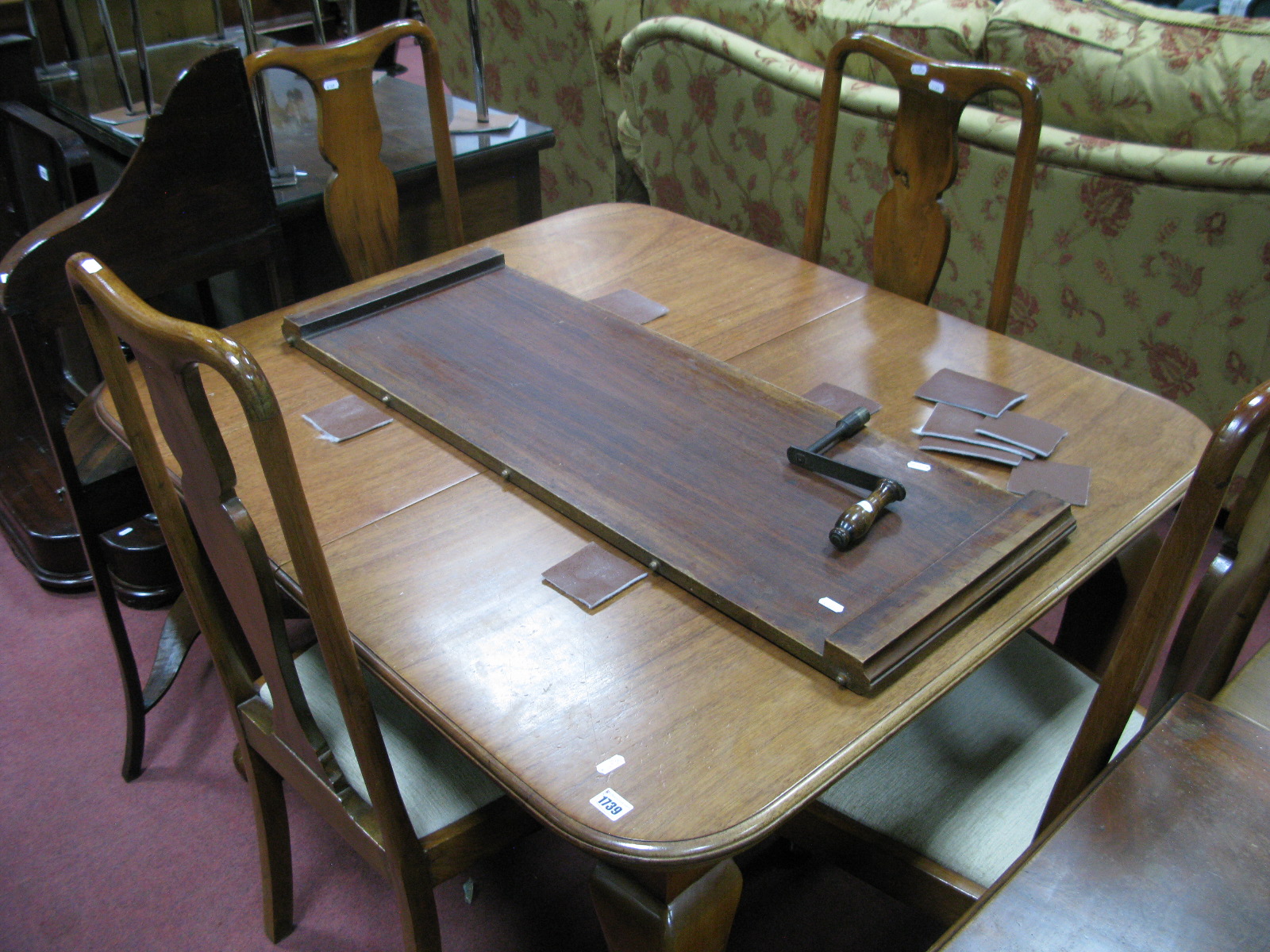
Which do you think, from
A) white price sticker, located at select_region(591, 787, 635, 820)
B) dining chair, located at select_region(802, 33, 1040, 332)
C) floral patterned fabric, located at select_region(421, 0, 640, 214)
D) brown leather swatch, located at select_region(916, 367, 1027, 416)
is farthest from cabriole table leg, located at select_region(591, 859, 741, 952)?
floral patterned fabric, located at select_region(421, 0, 640, 214)

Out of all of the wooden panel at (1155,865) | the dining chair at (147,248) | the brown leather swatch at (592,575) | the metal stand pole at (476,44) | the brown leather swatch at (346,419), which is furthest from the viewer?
the metal stand pole at (476,44)

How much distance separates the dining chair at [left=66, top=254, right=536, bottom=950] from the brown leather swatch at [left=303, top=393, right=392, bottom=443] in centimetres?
20

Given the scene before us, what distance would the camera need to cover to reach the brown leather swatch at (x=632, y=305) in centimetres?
151

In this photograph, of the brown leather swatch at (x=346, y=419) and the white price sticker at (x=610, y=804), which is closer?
the white price sticker at (x=610, y=804)

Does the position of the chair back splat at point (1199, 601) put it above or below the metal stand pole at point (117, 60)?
below

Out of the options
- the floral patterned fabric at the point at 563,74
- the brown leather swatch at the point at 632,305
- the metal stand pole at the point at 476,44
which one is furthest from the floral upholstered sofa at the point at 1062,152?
the brown leather swatch at the point at 632,305

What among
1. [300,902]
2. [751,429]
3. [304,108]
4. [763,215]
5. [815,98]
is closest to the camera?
[751,429]

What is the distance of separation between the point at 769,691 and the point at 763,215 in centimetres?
197

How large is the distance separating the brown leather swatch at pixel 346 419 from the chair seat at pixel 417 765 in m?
0.29

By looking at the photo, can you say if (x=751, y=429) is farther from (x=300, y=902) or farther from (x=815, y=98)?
(x=815, y=98)

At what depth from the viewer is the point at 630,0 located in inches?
110

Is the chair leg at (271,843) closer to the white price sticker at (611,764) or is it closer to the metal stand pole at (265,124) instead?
the white price sticker at (611,764)

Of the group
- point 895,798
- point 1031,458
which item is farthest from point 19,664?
point 1031,458

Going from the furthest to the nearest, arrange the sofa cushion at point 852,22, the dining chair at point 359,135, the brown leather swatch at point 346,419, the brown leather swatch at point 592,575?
1. the sofa cushion at point 852,22
2. the dining chair at point 359,135
3. the brown leather swatch at point 346,419
4. the brown leather swatch at point 592,575
